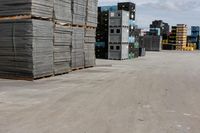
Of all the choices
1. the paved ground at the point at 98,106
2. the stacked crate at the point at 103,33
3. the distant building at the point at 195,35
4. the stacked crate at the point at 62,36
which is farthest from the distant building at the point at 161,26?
the paved ground at the point at 98,106

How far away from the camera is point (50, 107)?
269 inches

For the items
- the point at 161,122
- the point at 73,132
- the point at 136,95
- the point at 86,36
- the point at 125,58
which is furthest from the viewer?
the point at 125,58

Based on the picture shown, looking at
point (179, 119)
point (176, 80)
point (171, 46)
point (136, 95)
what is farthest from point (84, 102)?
point (171, 46)

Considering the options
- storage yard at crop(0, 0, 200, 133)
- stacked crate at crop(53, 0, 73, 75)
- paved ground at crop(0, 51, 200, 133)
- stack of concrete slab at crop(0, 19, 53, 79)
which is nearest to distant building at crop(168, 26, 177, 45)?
storage yard at crop(0, 0, 200, 133)

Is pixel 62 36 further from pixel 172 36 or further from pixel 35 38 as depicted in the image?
pixel 172 36

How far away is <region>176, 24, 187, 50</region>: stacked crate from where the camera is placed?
1854 inches

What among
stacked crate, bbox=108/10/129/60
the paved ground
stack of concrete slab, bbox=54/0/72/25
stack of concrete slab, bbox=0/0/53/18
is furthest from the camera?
stacked crate, bbox=108/10/129/60

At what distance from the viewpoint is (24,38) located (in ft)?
34.8

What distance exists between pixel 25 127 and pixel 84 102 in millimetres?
2246

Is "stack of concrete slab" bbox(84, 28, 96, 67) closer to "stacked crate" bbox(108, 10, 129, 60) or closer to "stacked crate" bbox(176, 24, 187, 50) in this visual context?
"stacked crate" bbox(108, 10, 129, 60)

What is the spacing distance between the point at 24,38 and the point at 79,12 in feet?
12.7

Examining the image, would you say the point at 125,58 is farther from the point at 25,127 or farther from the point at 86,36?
the point at 25,127

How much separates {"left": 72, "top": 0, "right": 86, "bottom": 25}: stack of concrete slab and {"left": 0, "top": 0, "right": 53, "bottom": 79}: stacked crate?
2.14 m

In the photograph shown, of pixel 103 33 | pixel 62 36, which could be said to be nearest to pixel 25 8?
pixel 62 36
